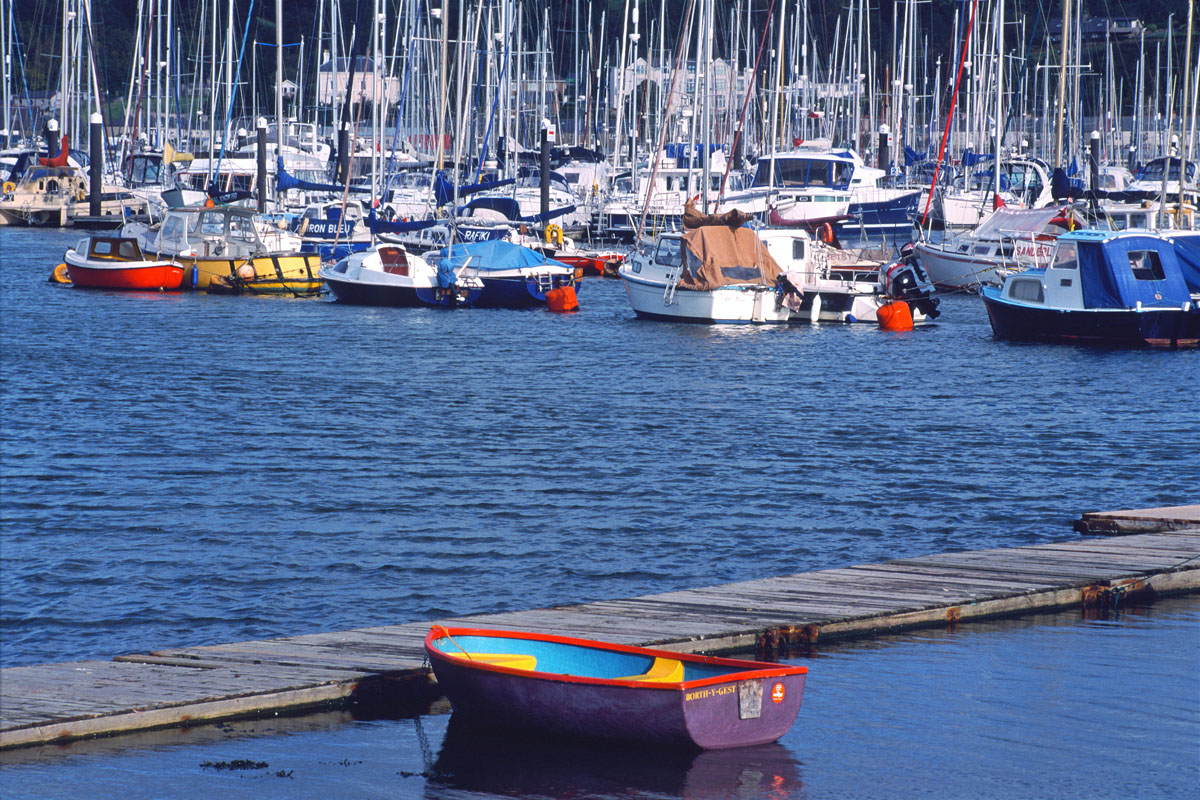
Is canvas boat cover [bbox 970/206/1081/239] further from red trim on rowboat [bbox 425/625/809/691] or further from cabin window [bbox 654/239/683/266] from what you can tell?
red trim on rowboat [bbox 425/625/809/691]

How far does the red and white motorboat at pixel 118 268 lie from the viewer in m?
53.4

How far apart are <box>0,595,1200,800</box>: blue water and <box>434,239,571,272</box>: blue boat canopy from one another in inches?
1546

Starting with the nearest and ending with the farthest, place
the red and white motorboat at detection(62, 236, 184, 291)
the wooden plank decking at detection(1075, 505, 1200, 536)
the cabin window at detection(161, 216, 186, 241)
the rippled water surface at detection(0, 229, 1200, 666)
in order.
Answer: the rippled water surface at detection(0, 229, 1200, 666)
the wooden plank decking at detection(1075, 505, 1200, 536)
the red and white motorboat at detection(62, 236, 184, 291)
the cabin window at detection(161, 216, 186, 241)

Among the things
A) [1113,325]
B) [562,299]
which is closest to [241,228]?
[562,299]

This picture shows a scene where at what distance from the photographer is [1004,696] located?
36.4 feet

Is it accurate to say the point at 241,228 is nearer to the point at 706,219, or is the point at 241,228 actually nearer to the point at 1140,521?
the point at 706,219

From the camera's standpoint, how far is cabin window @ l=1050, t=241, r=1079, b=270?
130 ft

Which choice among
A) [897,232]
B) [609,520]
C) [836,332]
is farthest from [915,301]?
[609,520]

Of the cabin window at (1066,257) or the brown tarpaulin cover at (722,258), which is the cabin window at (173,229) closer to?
the brown tarpaulin cover at (722,258)

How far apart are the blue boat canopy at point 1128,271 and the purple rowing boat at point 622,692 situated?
3148 centimetres

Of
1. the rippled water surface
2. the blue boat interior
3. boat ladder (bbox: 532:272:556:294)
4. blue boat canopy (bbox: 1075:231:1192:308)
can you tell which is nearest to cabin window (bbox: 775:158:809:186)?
boat ladder (bbox: 532:272:556:294)

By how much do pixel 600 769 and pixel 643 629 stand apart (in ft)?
8.15

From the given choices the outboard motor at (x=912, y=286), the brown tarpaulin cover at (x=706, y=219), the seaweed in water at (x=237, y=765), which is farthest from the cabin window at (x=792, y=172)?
the seaweed in water at (x=237, y=765)

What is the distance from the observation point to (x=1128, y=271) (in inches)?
1548
